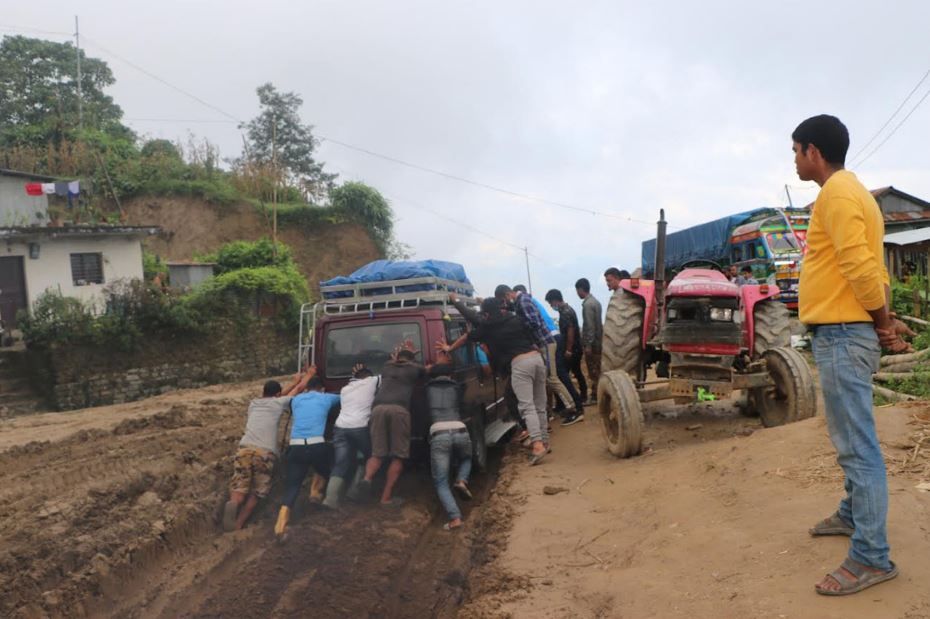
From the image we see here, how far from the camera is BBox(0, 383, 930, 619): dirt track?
409 cm

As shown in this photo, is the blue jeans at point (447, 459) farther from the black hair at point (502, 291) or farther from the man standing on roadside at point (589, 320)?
the man standing on roadside at point (589, 320)

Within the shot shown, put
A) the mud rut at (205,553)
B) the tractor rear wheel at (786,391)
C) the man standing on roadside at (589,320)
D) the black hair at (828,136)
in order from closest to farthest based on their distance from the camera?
the black hair at (828,136)
the mud rut at (205,553)
the tractor rear wheel at (786,391)
the man standing on roadside at (589,320)

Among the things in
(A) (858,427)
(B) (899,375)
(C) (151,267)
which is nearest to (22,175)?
(C) (151,267)

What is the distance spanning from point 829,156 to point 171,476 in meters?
7.21

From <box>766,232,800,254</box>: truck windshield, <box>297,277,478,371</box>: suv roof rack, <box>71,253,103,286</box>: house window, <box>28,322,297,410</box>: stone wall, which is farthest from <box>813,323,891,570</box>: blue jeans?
<box>71,253,103,286</box>: house window

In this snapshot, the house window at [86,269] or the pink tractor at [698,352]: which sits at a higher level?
the house window at [86,269]

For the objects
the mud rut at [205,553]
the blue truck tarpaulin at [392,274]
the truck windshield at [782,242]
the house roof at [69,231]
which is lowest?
the mud rut at [205,553]

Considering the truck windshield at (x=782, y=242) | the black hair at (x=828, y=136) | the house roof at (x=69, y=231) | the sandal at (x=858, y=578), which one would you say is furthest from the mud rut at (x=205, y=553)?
the house roof at (x=69, y=231)

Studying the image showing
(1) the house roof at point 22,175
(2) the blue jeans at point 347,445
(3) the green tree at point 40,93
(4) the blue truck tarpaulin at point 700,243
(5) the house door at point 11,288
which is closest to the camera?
(2) the blue jeans at point 347,445

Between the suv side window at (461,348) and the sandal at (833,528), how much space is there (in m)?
4.55

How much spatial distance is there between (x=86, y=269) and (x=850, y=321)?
76.1 ft

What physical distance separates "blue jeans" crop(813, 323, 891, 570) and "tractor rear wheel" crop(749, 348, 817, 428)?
4.10 metres

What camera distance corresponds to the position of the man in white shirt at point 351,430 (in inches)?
283

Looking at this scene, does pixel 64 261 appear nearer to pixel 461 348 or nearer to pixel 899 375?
pixel 461 348
